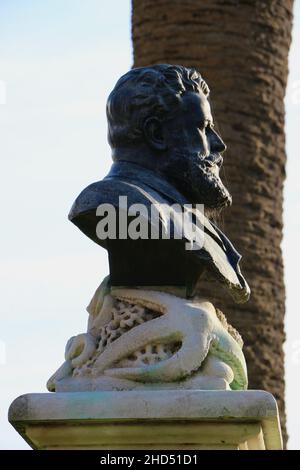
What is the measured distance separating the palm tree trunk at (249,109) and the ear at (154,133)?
490 centimetres

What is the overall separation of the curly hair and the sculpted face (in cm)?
5

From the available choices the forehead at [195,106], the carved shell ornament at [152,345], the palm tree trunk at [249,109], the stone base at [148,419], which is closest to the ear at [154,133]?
the forehead at [195,106]

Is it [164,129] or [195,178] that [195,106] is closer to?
[164,129]

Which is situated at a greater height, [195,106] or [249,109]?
[249,109]

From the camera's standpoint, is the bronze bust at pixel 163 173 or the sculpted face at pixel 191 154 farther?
the sculpted face at pixel 191 154

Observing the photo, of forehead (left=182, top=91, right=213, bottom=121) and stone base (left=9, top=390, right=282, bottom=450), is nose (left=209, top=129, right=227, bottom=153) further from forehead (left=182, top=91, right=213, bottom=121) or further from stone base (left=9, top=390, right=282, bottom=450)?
stone base (left=9, top=390, right=282, bottom=450)

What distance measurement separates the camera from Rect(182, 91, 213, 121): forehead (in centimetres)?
689

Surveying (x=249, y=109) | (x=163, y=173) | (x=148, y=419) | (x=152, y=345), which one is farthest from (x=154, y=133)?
(x=249, y=109)

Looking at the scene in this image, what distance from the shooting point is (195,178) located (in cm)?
688

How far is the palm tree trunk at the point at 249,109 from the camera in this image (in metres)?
11.9

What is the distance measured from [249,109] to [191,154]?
5.40 metres

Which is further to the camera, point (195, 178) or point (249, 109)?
point (249, 109)

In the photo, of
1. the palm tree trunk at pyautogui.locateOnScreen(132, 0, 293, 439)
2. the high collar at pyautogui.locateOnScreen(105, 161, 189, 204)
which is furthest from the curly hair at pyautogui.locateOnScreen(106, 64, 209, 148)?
the palm tree trunk at pyautogui.locateOnScreen(132, 0, 293, 439)

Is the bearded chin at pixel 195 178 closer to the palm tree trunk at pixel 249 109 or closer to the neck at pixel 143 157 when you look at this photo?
the neck at pixel 143 157
